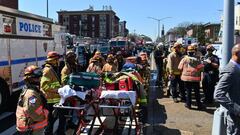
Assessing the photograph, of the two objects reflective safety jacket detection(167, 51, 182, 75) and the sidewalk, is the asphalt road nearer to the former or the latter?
the sidewalk

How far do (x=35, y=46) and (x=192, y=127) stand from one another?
8.17 meters

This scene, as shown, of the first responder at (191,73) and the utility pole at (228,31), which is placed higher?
the utility pole at (228,31)

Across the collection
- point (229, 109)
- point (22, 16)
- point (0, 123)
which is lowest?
point (0, 123)

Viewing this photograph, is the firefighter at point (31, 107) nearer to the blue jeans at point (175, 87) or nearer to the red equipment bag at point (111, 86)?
the red equipment bag at point (111, 86)

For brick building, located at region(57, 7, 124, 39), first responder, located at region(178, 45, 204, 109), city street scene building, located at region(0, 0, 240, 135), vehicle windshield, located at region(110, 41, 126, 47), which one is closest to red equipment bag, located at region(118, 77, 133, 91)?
city street scene building, located at region(0, 0, 240, 135)

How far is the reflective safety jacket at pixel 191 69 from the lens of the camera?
1130cm

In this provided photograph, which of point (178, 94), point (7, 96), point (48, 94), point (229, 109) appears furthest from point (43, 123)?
point (178, 94)

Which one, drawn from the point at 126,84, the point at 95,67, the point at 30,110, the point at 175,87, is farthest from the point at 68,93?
the point at 175,87

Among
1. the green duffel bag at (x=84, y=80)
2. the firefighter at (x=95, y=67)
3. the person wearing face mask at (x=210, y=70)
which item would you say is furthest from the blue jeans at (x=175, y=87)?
the green duffel bag at (x=84, y=80)

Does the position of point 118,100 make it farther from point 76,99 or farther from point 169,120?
point 169,120

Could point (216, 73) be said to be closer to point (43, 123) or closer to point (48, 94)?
point (48, 94)

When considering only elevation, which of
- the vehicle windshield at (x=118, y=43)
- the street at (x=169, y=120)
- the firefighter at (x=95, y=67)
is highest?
the vehicle windshield at (x=118, y=43)

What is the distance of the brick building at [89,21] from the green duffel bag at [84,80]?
139m

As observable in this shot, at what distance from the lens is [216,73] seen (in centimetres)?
1233
